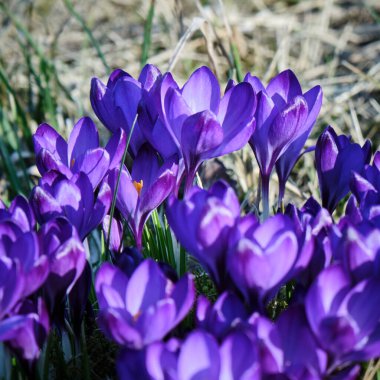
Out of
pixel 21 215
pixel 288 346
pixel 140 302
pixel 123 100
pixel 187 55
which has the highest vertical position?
pixel 187 55

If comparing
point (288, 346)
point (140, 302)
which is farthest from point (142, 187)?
point (288, 346)

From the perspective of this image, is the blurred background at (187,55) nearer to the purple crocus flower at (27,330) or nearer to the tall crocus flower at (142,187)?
the tall crocus flower at (142,187)

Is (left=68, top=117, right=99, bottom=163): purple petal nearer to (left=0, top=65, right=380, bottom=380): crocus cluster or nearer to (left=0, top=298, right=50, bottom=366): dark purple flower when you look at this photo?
(left=0, top=65, right=380, bottom=380): crocus cluster

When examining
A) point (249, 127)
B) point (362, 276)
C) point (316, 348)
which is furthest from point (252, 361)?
point (249, 127)

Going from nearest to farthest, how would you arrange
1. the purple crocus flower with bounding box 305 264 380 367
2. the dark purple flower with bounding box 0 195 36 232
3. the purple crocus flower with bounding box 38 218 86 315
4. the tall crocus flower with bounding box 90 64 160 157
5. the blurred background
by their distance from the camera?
the purple crocus flower with bounding box 305 264 380 367 → the purple crocus flower with bounding box 38 218 86 315 → the dark purple flower with bounding box 0 195 36 232 → the tall crocus flower with bounding box 90 64 160 157 → the blurred background

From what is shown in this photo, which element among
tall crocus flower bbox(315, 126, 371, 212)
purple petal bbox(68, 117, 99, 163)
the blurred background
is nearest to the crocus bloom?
tall crocus flower bbox(315, 126, 371, 212)

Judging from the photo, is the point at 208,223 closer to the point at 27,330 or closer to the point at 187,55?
the point at 27,330

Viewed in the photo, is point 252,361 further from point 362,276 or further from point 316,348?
point 362,276
